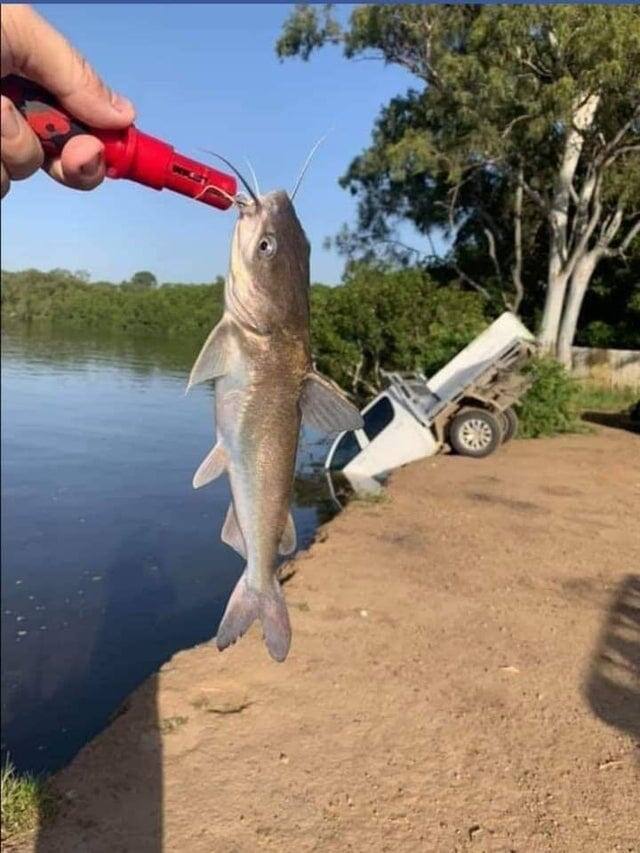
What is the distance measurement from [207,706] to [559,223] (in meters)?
3.85

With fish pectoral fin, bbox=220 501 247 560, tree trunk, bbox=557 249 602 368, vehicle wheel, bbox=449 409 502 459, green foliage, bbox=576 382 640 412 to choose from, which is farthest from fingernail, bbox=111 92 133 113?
vehicle wheel, bbox=449 409 502 459

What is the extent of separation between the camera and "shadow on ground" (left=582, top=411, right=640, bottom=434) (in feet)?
10.6

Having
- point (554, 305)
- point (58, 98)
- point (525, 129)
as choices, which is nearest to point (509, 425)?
point (554, 305)

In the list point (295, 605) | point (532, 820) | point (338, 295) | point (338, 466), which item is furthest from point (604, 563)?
point (338, 295)

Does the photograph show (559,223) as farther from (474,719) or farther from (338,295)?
(338,295)

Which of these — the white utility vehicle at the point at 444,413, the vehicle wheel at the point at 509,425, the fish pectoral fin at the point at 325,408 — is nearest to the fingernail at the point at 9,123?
the fish pectoral fin at the point at 325,408

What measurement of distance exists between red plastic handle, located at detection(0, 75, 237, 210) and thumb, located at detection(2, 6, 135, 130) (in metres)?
0.03

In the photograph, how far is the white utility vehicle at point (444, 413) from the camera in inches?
510

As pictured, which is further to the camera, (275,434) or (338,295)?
(338,295)

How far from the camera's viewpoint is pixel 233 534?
6.58 ft

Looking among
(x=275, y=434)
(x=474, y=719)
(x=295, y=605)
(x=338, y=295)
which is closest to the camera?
(x=275, y=434)

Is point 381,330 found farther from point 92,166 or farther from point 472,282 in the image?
point 92,166

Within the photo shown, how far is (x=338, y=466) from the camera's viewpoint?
14.3m

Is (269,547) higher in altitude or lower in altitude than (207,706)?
higher
